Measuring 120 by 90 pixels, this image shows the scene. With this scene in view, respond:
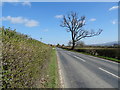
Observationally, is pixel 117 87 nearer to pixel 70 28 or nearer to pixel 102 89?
pixel 102 89

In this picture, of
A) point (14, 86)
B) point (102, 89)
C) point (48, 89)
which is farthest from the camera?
point (102, 89)

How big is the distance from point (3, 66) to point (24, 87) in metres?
0.95

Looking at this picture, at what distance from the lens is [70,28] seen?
146 feet

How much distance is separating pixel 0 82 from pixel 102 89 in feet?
14.3

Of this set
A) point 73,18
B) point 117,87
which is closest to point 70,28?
point 73,18

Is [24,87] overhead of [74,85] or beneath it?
overhead

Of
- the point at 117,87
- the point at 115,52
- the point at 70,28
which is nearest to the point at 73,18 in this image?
the point at 70,28

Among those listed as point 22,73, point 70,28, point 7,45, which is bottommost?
point 22,73

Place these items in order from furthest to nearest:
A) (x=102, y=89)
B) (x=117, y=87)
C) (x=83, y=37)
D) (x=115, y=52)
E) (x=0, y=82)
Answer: (x=83, y=37)
(x=115, y=52)
(x=117, y=87)
(x=102, y=89)
(x=0, y=82)

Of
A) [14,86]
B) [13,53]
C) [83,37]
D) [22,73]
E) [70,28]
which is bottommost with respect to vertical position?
[14,86]

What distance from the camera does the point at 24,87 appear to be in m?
2.64

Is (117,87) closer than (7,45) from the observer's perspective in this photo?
No

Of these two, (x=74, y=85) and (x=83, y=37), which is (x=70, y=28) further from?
(x=74, y=85)

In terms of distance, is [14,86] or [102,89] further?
[102,89]
